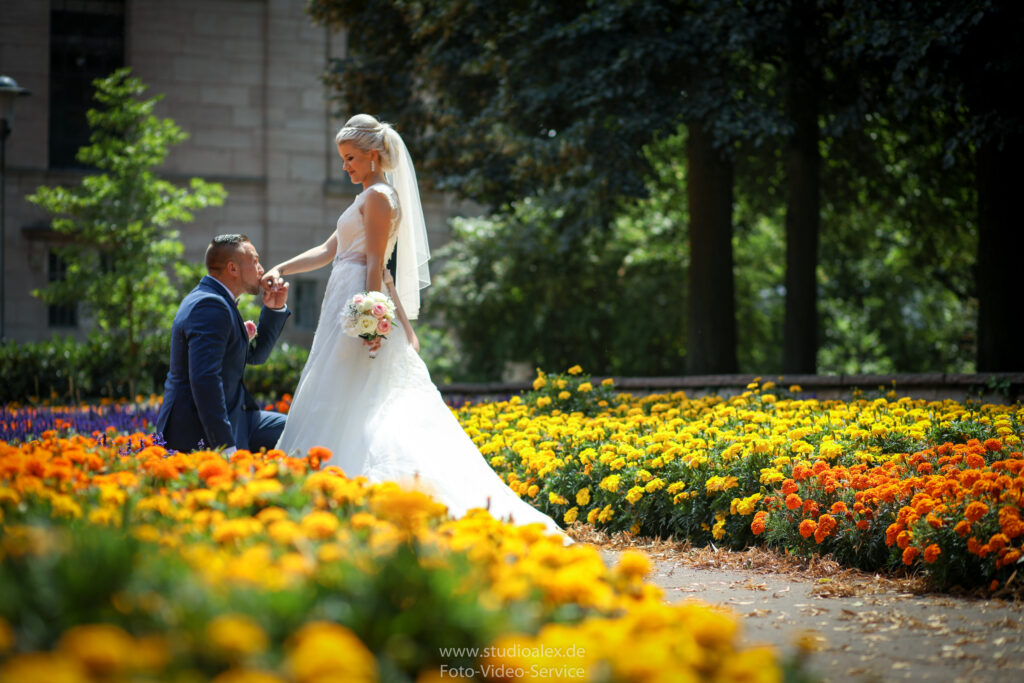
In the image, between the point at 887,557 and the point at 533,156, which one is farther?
the point at 533,156

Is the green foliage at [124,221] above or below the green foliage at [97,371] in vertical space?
above

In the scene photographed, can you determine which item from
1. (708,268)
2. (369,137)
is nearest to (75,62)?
(708,268)

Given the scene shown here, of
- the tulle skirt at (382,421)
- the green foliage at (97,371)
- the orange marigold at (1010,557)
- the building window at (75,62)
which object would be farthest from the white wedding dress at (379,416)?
the building window at (75,62)

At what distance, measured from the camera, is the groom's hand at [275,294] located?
5.64 meters

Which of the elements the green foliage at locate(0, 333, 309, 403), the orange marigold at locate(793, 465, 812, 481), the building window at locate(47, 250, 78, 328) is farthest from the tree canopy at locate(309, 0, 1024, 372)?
the building window at locate(47, 250, 78, 328)

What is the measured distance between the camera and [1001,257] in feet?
35.4

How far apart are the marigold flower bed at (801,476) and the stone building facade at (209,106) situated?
1504cm

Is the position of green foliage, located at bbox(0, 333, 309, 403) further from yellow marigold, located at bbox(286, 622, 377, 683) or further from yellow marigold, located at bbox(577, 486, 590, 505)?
yellow marigold, located at bbox(286, 622, 377, 683)

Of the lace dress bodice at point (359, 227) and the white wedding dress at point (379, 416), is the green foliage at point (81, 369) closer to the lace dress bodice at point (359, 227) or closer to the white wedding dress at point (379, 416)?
the lace dress bodice at point (359, 227)

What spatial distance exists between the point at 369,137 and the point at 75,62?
66.0ft

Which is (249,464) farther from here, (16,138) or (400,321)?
(16,138)

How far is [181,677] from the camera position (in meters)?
1.64

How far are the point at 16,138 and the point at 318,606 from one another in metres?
23.0

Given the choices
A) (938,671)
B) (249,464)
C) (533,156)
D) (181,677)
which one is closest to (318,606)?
(181,677)
